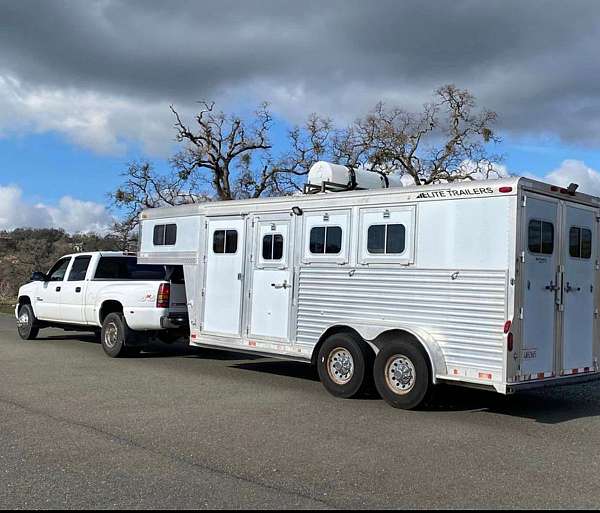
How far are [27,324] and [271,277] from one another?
799 centimetres

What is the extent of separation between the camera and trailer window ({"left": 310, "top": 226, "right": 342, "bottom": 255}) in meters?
9.39

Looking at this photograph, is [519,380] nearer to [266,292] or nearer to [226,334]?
[266,292]

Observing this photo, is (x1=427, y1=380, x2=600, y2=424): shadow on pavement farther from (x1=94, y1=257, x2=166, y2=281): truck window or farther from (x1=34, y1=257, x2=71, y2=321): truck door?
(x1=34, y1=257, x2=71, y2=321): truck door

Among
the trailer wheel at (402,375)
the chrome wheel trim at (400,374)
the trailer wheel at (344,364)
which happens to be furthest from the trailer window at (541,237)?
the trailer wheel at (344,364)

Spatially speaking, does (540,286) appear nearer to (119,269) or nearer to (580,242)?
(580,242)

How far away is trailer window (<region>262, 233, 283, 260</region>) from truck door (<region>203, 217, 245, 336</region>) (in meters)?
0.49

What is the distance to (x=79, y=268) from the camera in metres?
14.3

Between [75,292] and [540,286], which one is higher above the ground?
[540,286]

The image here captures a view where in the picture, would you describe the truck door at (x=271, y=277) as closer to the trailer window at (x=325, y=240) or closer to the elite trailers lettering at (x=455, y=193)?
the trailer window at (x=325, y=240)

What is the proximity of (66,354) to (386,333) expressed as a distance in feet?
22.9

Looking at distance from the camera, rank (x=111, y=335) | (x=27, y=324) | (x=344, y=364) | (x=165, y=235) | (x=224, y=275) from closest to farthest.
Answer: (x=344, y=364), (x=224, y=275), (x=165, y=235), (x=111, y=335), (x=27, y=324)

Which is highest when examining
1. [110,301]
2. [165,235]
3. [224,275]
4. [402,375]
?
[165,235]

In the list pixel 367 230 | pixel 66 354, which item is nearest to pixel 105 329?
pixel 66 354

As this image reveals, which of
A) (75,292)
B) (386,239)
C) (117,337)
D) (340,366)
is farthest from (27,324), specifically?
(386,239)
